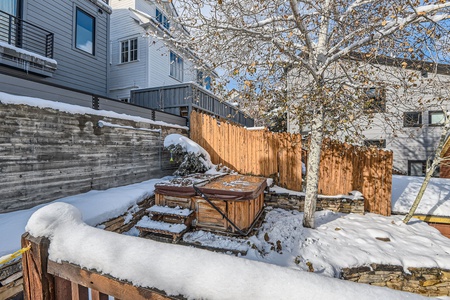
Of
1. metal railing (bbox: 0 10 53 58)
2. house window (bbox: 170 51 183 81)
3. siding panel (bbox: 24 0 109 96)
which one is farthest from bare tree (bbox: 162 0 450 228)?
house window (bbox: 170 51 183 81)

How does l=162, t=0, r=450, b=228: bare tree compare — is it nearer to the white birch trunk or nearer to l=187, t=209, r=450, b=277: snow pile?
the white birch trunk

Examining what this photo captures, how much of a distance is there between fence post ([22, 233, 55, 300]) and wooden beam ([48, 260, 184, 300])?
0.05 metres

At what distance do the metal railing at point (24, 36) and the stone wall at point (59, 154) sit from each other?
4164 millimetres

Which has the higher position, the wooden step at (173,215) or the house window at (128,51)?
the house window at (128,51)

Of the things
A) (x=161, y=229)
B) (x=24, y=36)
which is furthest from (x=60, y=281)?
(x=24, y=36)

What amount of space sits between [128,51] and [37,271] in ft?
40.1

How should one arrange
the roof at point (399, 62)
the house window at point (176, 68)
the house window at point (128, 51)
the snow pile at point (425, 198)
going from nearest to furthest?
1. the roof at point (399, 62)
2. the snow pile at point (425, 198)
3. the house window at point (128, 51)
4. the house window at point (176, 68)

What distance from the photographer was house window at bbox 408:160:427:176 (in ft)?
35.2

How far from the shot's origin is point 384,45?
472 centimetres

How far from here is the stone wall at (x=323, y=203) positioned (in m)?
5.74

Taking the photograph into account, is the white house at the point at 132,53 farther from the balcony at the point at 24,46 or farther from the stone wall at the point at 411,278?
the stone wall at the point at 411,278

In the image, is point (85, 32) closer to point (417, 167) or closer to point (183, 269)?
point (183, 269)

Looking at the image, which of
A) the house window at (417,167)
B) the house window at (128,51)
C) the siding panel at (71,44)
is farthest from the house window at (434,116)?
the siding panel at (71,44)

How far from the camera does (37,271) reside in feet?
3.62
